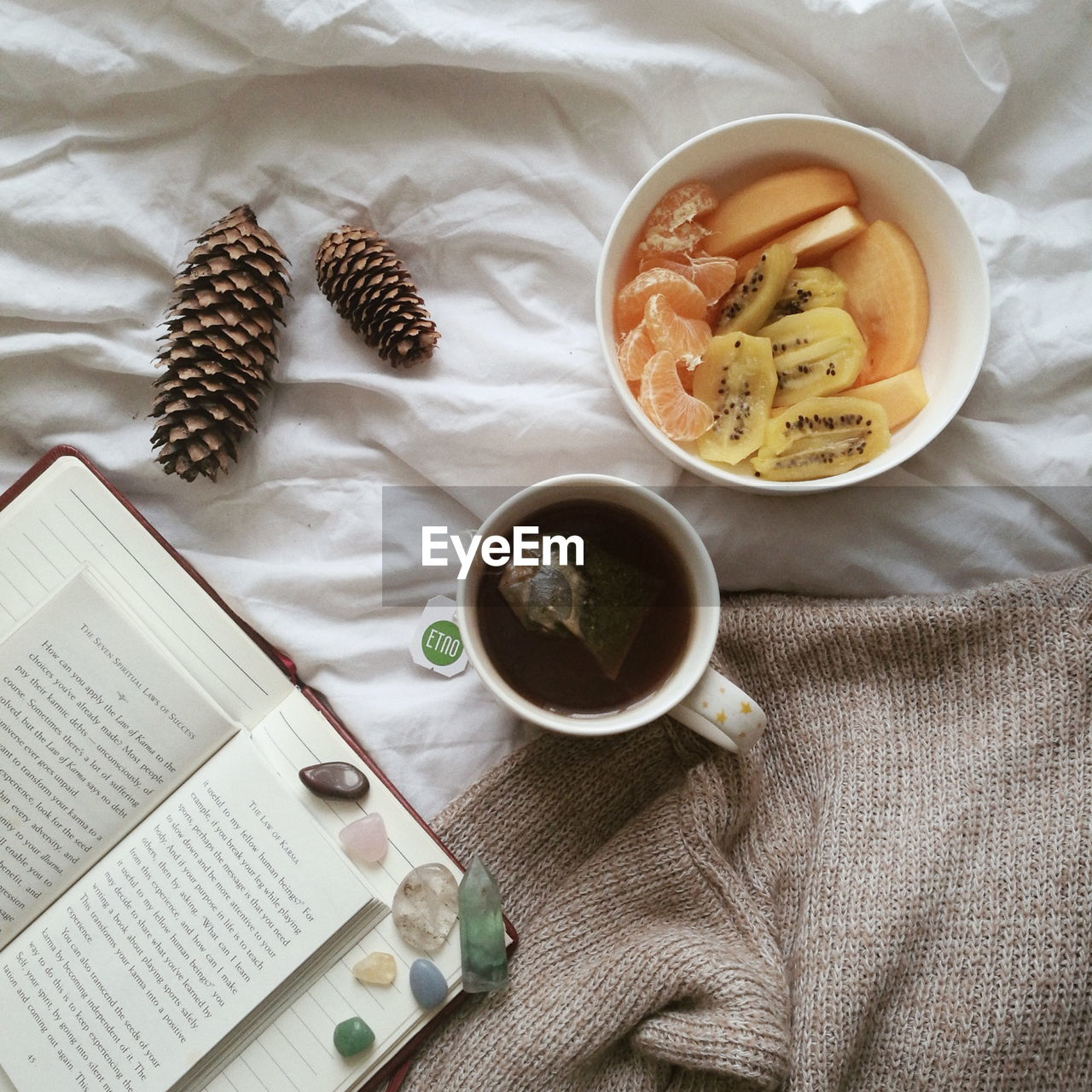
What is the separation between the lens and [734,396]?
2.57 ft

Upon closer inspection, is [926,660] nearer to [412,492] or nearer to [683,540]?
[683,540]

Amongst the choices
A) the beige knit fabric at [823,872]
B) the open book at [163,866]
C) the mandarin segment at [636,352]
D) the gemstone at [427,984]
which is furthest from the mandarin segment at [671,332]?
the gemstone at [427,984]

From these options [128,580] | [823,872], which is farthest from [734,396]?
[128,580]

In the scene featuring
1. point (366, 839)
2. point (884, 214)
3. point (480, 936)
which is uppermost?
point (884, 214)

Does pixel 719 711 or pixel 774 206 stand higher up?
pixel 774 206

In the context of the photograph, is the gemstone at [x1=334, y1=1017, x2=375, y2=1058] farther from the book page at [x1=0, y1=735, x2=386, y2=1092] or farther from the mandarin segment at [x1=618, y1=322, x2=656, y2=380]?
the mandarin segment at [x1=618, y1=322, x2=656, y2=380]

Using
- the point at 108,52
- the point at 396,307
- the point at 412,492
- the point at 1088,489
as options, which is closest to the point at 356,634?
the point at 412,492

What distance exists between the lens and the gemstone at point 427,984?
2.54 feet

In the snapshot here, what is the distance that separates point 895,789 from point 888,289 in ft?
1.44

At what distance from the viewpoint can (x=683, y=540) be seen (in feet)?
2.52

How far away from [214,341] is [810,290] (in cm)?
51

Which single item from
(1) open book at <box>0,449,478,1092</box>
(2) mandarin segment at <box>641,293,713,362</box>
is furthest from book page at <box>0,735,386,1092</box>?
(2) mandarin segment at <box>641,293,713,362</box>

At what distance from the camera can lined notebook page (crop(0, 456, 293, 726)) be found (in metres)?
0.82

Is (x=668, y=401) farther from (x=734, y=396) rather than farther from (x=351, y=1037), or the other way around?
(x=351, y=1037)
